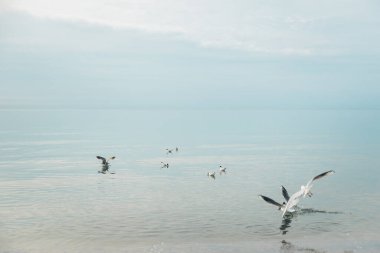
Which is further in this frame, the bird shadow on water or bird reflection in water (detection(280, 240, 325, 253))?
the bird shadow on water

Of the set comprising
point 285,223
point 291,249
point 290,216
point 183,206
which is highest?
point 183,206

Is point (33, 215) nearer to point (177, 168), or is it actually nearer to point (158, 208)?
point (158, 208)

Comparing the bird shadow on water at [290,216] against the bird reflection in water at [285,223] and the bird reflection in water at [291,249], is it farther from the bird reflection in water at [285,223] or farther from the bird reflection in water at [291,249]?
the bird reflection in water at [291,249]

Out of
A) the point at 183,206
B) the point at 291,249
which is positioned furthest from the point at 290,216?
the point at 183,206

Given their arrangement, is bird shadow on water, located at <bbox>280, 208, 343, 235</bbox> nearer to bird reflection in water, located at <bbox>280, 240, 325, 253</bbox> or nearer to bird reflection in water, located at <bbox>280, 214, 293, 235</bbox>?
bird reflection in water, located at <bbox>280, 214, 293, 235</bbox>

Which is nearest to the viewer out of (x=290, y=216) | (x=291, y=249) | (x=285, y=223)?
(x=291, y=249)

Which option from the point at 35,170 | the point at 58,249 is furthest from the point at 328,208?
the point at 35,170

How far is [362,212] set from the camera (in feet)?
154

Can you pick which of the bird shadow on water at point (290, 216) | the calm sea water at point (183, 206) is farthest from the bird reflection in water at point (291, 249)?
the bird shadow on water at point (290, 216)

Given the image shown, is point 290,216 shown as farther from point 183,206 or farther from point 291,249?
point 183,206

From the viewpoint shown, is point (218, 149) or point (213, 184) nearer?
point (213, 184)

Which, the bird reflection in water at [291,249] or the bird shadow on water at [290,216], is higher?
the bird shadow on water at [290,216]

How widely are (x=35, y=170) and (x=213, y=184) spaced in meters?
32.3

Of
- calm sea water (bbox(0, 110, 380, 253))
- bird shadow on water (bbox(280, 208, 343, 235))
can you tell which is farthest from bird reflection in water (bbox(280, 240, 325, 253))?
bird shadow on water (bbox(280, 208, 343, 235))
